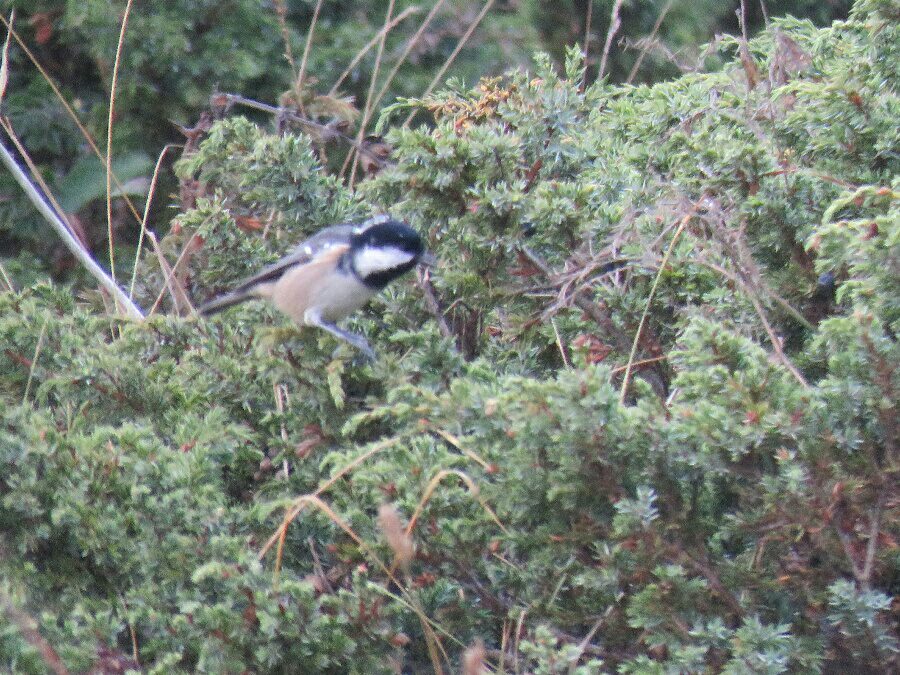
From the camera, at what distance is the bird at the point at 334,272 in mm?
3055

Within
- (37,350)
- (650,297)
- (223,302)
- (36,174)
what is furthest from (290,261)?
(36,174)

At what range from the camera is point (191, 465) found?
2.60 meters

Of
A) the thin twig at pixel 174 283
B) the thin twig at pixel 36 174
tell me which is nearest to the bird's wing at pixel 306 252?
the thin twig at pixel 174 283

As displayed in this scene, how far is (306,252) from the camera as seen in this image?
3361mm

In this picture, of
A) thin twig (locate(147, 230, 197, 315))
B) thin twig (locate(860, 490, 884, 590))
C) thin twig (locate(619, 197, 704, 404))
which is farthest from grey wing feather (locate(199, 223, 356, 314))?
thin twig (locate(860, 490, 884, 590))

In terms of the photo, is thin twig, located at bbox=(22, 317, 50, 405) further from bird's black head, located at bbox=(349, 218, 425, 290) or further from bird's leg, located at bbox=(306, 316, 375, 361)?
bird's black head, located at bbox=(349, 218, 425, 290)

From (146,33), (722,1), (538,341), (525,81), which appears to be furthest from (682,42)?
(538,341)

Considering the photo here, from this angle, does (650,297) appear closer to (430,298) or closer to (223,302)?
(430,298)

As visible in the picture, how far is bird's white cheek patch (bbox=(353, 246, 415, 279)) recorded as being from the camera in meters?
3.04

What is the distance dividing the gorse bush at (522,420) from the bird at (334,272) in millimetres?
64

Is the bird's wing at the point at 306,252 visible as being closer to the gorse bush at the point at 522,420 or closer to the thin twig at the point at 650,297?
the gorse bush at the point at 522,420

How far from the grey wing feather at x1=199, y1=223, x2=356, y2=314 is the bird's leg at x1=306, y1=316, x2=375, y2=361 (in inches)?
10.7

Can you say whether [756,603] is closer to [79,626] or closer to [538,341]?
[538,341]

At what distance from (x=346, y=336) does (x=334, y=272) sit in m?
0.43
